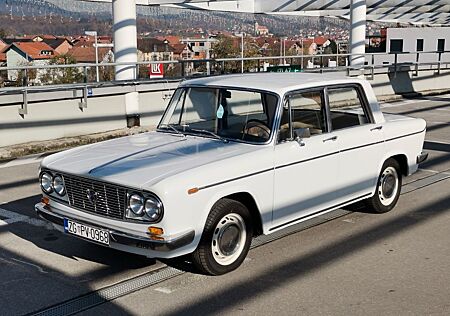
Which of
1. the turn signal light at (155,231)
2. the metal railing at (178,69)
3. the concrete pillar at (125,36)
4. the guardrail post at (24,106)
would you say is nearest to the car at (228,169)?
the turn signal light at (155,231)

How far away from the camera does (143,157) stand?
5250 mm

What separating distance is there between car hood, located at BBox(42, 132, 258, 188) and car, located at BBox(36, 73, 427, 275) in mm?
11

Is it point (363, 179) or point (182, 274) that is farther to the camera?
point (363, 179)

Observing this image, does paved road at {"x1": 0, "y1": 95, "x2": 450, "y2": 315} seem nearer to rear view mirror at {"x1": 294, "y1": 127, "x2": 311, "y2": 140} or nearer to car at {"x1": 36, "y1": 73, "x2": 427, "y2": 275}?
car at {"x1": 36, "y1": 73, "x2": 427, "y2": 275}

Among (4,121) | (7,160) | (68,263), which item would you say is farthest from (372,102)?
(4,121)

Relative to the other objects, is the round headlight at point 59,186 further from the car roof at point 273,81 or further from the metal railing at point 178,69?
the metal railing at point 178,69

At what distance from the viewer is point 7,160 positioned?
10.9 m

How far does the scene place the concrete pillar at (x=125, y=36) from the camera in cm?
1534

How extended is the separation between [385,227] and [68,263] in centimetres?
333

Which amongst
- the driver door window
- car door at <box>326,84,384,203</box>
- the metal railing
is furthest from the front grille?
the metal railing

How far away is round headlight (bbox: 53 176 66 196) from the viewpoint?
5262 millimetres

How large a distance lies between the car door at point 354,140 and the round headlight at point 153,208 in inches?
88.3

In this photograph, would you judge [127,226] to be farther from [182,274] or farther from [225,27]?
[225,27]

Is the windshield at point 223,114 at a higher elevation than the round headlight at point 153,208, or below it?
higher
